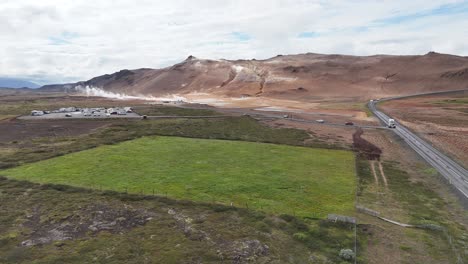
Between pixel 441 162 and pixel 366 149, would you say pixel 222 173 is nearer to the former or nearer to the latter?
pixel 366 149

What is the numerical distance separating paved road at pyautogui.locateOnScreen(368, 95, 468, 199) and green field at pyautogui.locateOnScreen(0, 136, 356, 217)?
1154cm

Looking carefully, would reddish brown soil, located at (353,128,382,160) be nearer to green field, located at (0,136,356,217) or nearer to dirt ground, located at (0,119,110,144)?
green field, located at (0,136,356,217)

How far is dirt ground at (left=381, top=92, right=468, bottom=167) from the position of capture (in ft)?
216

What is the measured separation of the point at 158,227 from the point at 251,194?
37.0 feet

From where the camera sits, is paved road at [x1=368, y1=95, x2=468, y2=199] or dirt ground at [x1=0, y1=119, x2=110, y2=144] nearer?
paved road at [x1=368, y1=95, x2=468, y2=199]

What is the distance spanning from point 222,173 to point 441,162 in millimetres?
33211

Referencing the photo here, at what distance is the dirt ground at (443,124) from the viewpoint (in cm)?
6569

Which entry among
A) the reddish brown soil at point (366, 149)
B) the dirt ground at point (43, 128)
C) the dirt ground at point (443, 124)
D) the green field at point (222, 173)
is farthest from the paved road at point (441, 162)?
the dirt ground at point (43, 128)

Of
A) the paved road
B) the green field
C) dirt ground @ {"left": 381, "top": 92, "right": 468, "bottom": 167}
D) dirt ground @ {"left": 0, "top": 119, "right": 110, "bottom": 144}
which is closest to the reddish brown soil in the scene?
the green field

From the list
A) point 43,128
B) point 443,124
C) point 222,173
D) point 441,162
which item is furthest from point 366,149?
point 43,128

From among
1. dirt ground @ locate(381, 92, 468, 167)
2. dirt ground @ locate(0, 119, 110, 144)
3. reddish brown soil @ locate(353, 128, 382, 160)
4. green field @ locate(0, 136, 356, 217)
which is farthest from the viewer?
dirt ground @ locate(0, 119, 110, 144)

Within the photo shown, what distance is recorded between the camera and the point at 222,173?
46.4 meters

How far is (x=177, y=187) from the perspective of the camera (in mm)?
41094

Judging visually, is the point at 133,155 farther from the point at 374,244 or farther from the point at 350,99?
the point at 350,99
